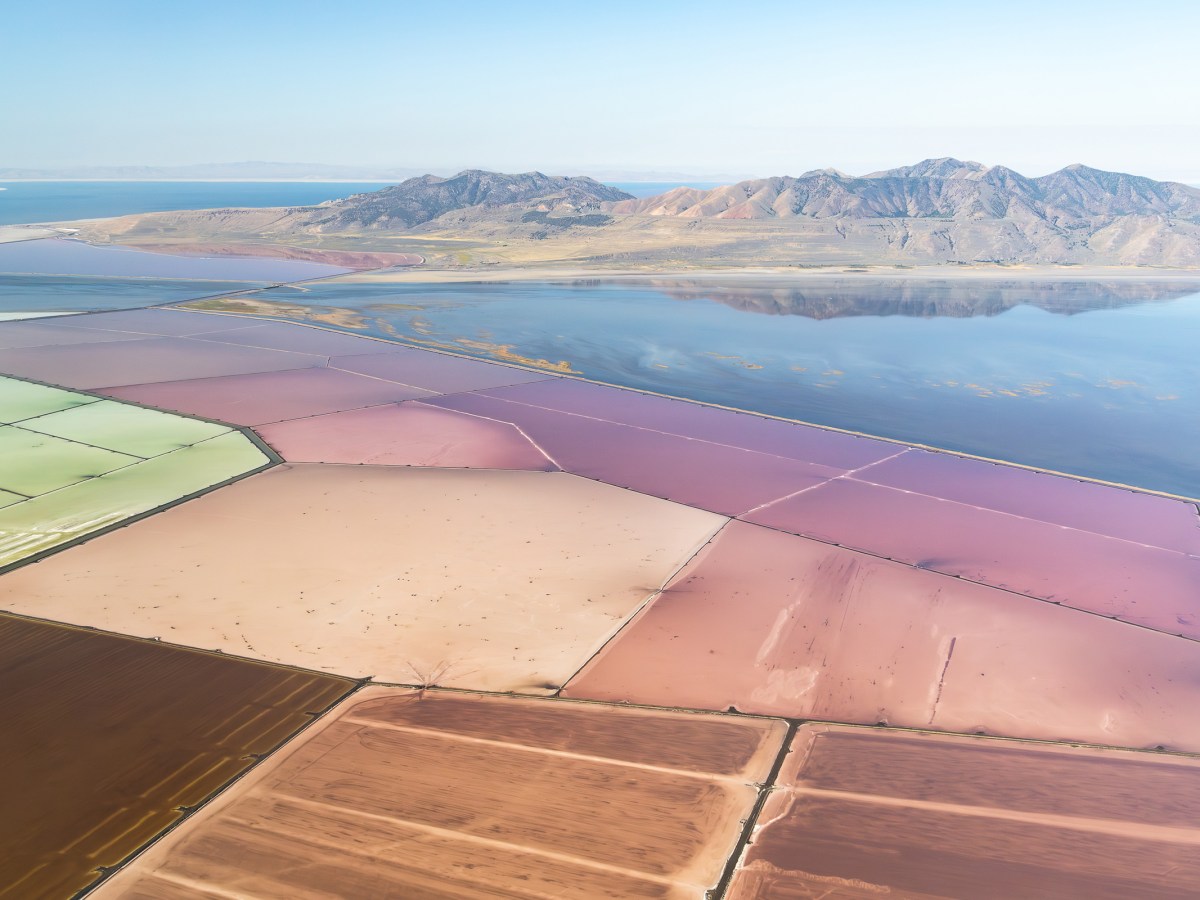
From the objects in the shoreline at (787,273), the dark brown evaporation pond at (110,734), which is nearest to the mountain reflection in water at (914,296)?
the shoreline at (787,273)

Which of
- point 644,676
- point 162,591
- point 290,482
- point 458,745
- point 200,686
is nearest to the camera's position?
point 458,745

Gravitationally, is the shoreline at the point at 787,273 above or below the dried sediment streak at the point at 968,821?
above

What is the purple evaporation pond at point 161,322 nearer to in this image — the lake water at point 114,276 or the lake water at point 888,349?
the lake water at point 114,276

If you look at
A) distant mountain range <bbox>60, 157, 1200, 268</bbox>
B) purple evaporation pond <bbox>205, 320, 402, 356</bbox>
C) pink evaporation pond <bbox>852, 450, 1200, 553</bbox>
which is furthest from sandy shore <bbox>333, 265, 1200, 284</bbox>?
pink evaporation pond <bbox>852, 450, 1200, 553</bbox>

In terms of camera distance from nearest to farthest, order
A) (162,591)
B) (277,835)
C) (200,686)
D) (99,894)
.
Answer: (99,894), (277,835), (200,686), (162,591)

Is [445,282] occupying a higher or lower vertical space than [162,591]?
higher

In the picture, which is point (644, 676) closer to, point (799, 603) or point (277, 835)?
point (799, 603)

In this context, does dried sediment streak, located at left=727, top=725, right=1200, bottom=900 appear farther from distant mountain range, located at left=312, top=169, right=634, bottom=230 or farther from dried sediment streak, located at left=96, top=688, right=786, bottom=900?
distant mountain range, located at left=312, top=169, right=634, bottom=230

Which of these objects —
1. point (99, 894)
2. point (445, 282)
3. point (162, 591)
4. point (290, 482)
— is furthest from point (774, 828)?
point (445, 282)
